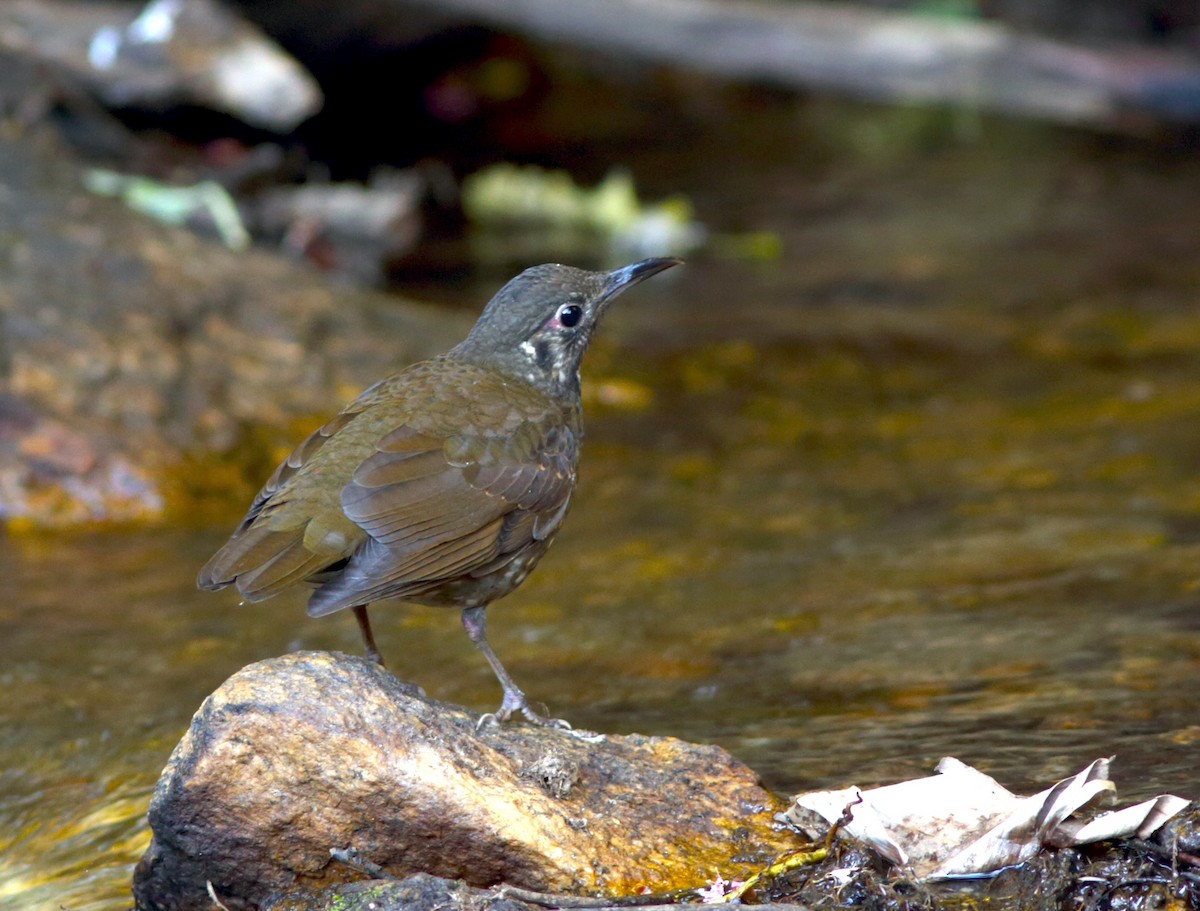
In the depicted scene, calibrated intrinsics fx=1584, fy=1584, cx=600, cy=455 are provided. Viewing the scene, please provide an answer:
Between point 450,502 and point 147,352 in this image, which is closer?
point 450,502

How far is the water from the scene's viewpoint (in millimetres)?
4559

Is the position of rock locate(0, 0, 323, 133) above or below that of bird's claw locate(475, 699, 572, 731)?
above

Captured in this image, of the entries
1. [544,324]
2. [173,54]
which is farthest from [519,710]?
[173,54]

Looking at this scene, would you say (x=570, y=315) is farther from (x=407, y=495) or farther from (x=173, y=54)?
(x=173, y=54)

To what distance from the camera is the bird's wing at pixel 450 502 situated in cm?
419

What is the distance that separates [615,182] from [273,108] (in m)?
4.03

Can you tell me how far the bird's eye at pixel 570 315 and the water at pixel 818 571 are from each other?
3.91 ft

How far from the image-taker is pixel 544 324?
519 centimetres

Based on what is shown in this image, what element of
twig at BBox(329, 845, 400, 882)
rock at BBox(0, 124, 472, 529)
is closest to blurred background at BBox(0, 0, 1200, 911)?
rock at BBox(0, 124, 472, 529)

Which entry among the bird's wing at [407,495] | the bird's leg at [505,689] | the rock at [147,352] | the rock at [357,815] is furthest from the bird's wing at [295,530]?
the rock at [147,352]

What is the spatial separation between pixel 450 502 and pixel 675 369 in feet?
16.1

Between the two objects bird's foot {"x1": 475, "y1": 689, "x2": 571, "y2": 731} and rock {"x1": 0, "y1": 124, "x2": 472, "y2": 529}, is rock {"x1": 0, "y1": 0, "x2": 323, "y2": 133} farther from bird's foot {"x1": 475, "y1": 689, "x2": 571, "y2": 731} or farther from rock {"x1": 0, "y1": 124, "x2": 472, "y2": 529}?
bird's foot {"x1": 475, "y1": 689, "x2": 571, "y2": 731}

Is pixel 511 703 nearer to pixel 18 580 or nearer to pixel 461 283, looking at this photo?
pixel 18 580

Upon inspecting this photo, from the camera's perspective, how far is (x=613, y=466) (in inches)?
307
